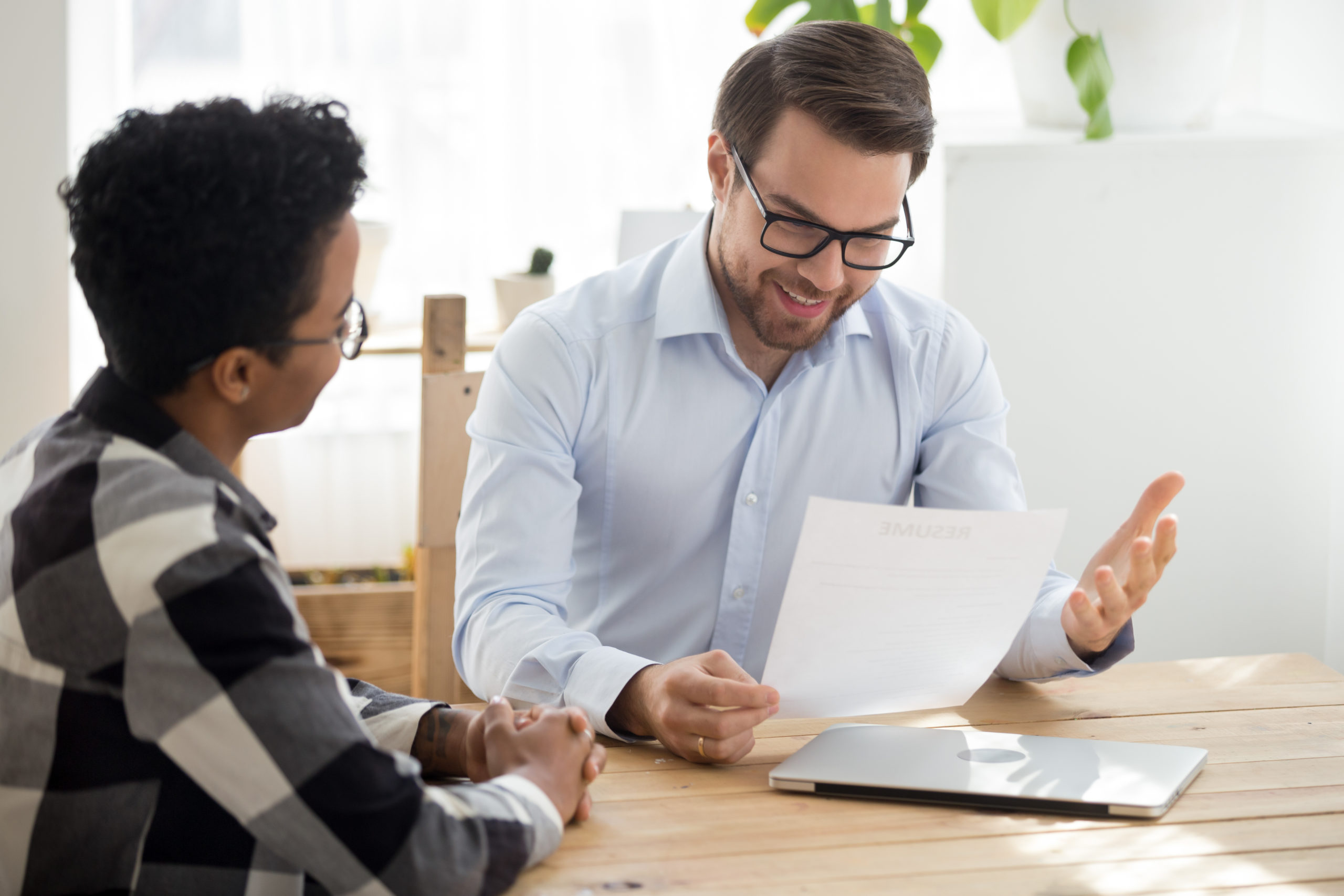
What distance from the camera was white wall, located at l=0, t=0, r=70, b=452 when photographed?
2.22 m

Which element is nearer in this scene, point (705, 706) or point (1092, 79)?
point (705, 706)

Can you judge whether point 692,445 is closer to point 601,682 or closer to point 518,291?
point 601,682

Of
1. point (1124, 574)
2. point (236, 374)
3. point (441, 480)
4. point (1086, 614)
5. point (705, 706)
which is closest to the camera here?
point (236, 374)

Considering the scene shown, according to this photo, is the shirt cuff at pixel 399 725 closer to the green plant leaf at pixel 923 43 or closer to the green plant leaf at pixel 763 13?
the green plant leaf at pixel 763 13

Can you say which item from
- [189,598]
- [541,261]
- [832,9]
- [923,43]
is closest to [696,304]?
[189,598]

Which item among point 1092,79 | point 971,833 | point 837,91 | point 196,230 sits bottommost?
point 971,833

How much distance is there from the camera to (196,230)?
75 centimetres

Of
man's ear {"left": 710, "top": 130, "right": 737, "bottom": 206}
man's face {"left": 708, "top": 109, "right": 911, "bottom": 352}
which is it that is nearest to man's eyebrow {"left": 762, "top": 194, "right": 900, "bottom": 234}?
man's face {"left": 708, "top": 109, "right": 911, "bottom": 352}

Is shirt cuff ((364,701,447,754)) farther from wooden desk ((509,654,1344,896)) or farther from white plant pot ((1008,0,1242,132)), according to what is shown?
white plant pot ((1008,0,1242,132))

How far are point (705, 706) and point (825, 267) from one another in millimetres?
532

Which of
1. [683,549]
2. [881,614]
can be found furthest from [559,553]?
[881,614]

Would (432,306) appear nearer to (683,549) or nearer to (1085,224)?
(683,549)

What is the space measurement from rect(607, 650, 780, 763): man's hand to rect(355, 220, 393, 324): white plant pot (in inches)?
62.4

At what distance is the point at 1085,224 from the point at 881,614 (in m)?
1.30
